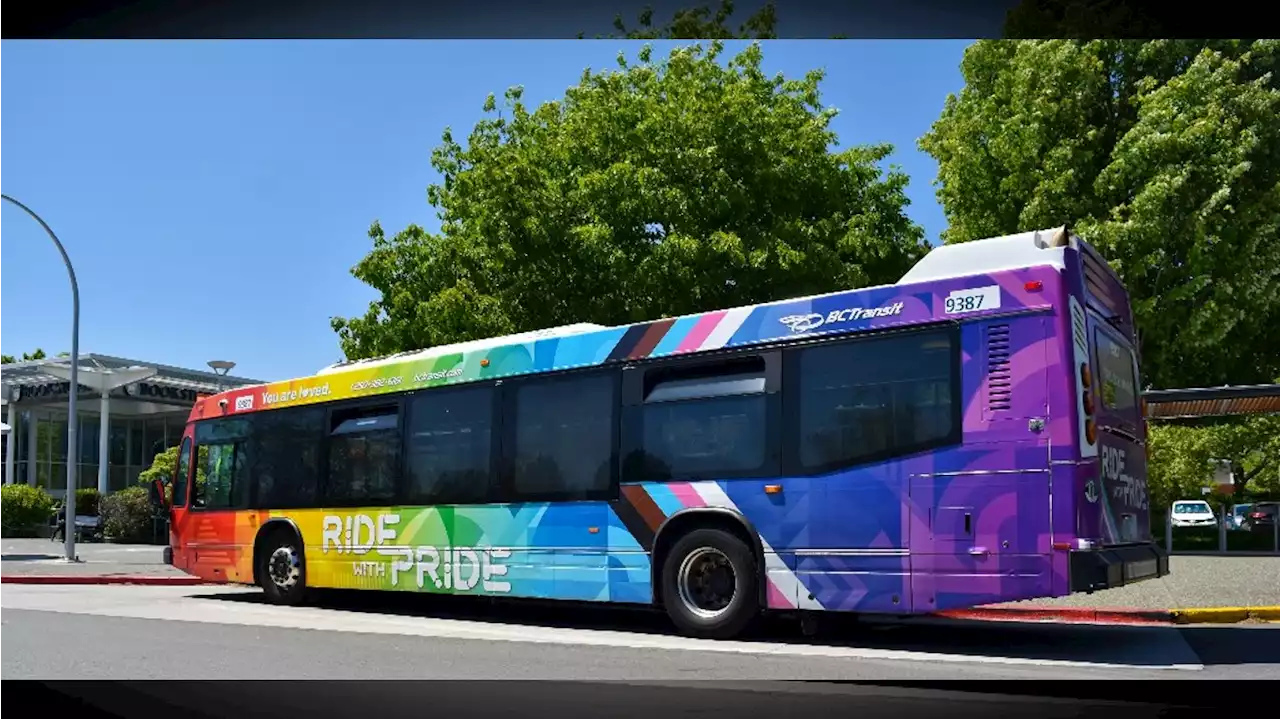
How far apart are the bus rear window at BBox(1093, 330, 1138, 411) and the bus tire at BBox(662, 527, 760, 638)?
135 inches

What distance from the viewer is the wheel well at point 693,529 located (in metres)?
11.3

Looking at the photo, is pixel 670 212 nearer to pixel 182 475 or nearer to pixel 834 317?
pixel 182 475

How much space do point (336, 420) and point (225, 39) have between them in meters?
6.97

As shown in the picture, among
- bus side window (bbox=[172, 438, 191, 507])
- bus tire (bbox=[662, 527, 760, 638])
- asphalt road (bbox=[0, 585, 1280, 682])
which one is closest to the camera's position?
asphalt road (bbox=[0, 585, 1280, 682])

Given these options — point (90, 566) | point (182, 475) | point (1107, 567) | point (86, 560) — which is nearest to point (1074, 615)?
point (1107, 567)

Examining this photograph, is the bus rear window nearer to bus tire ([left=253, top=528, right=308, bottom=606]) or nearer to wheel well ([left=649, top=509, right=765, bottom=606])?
wheel well ([left=649, top=509, right=765, bottom=606])

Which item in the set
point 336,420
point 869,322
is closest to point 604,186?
point 336,420

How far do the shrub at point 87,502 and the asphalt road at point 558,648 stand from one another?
3037cm

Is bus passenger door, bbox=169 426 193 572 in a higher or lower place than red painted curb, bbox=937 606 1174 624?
higher

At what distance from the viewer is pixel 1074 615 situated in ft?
44.5

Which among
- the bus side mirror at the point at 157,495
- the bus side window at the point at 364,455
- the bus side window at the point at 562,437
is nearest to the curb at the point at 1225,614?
the bus side window at the point at 562,437

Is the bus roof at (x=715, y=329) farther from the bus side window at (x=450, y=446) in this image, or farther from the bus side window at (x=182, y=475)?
the bus side window at (x=182, y=475)

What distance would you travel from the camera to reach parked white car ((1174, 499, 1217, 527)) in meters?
42.1

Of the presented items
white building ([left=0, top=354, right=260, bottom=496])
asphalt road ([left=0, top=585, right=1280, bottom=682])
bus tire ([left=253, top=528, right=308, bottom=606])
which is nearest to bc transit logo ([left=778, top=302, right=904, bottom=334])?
asphalt road ([left=0, top=585, right=1280, bottom=682])
